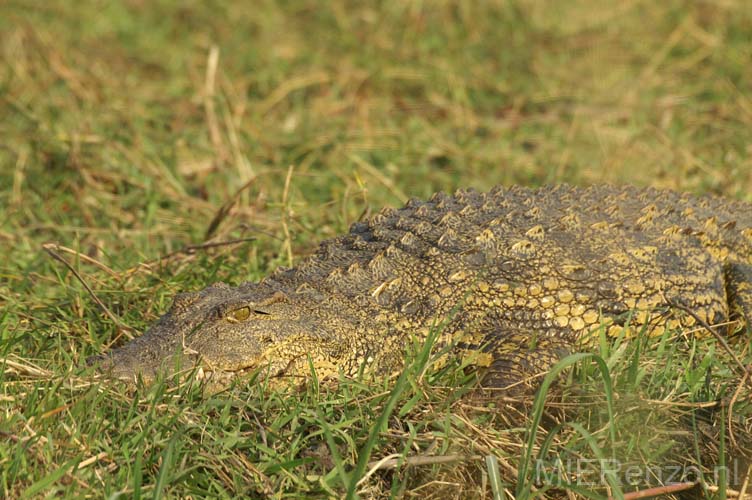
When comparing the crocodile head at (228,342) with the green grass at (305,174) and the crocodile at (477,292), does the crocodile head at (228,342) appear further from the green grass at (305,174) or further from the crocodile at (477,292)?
the green grass at (305,174)

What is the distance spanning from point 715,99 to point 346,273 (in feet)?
18.0

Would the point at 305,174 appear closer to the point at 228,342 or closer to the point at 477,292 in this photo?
the point at 477,292

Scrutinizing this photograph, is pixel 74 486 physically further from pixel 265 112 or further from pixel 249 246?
pixel 265 112

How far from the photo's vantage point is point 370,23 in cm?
1004

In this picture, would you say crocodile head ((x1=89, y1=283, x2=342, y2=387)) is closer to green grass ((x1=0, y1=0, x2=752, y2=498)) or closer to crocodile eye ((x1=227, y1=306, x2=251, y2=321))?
crocodile eye ((x1=227, y1=306, x2=251, y2=321))

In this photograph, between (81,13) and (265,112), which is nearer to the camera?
(265,112)

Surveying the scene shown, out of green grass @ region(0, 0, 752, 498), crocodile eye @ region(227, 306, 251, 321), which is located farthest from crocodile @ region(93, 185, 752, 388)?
green grass @ region(0, 0, 752, 498)

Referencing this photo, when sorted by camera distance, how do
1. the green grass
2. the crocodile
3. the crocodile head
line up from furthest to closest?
the crocodile
the crocodile head
the green grass

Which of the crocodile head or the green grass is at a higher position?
the crocodile head

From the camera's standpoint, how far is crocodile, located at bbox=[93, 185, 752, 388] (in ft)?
13.0

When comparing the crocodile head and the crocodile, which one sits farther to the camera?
the crocodile

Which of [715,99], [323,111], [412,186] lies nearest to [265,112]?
[323,111]

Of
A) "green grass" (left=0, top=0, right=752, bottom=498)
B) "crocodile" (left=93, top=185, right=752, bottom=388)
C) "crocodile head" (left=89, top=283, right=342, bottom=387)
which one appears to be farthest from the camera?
"crocodile" (left=93, top=185, right=752, bottom=388)

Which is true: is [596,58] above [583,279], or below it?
below
